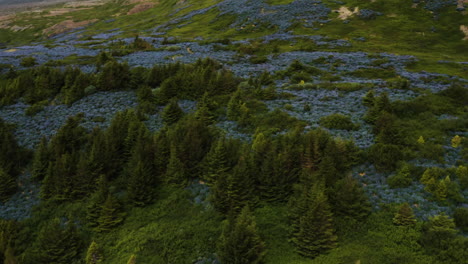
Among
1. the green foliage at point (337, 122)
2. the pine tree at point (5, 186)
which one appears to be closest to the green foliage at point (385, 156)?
the green foliage at point (337, 122)

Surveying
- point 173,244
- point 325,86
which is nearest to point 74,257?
point 173,244

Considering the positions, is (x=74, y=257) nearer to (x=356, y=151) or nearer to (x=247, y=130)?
(x=247, y=130)

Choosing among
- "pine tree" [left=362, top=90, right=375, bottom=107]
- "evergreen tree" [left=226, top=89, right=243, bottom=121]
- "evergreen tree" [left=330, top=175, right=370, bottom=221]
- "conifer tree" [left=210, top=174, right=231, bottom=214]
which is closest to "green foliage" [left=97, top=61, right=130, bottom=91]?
"evergreen tree" [left=226, top=89, right=243, bottom=121]

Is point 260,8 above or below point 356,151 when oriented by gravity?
above

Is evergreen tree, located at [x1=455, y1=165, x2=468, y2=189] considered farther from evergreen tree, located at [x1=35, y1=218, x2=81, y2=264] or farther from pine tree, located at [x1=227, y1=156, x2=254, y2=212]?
evergreen tree, located at [x1=35, y1=218, x2=81, y2=264]

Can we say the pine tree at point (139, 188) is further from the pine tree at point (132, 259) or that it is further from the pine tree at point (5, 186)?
the pine tree at point (5, 186)

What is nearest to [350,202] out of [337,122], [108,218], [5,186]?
[337,122]

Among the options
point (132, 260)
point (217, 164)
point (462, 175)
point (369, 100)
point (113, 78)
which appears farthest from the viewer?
point (113, 78)

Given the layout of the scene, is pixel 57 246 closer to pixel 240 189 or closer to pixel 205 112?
pixel 240 189
